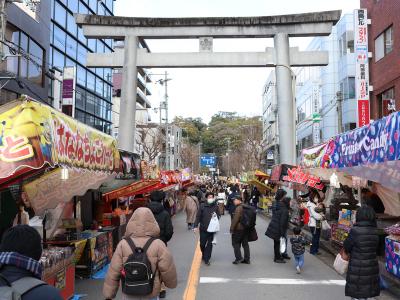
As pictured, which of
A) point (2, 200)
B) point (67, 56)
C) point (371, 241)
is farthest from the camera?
point (67, 56)

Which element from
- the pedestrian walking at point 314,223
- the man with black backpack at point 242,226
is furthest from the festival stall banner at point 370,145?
the man with black backpack at point 242,226

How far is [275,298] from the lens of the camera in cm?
752

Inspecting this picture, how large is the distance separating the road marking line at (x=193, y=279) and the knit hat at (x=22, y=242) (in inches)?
201

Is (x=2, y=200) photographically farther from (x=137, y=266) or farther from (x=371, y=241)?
(x=371, y=241)

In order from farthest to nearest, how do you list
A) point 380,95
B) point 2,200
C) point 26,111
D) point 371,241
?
point 380,95 < point 2,200 < point 371,241 < point 26,111

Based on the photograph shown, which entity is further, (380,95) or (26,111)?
(380,95)

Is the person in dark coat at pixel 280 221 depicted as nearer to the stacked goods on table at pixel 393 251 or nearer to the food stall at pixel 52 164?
the stacked goods on table at pixel 393 251

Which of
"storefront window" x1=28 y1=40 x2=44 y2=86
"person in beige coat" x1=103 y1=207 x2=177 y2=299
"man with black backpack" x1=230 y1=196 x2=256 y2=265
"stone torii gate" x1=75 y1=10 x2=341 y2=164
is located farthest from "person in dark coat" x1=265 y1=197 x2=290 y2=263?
"storefront window" x1=28 y1=40 x2=44 y2=86

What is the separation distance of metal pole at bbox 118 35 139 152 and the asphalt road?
876cm

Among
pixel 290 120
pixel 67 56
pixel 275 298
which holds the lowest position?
pixel 275 298

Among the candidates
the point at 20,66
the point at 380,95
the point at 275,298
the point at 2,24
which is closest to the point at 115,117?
the point at 20,66

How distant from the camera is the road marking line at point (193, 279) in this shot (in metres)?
7.68

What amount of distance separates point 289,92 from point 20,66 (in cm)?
1263

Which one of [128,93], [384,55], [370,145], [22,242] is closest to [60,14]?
[128,93]
